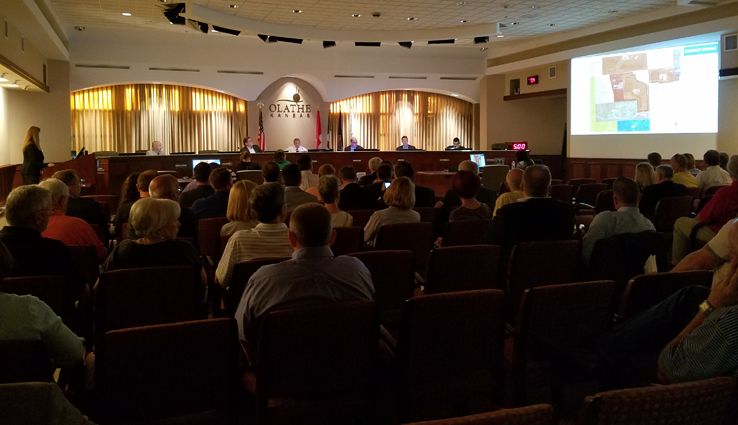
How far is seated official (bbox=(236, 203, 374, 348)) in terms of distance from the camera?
2.48 meters

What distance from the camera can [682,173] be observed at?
7.68m

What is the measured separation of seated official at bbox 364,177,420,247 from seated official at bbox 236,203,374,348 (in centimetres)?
216

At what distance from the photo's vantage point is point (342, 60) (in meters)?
16.4

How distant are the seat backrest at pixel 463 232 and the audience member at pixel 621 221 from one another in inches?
32.2

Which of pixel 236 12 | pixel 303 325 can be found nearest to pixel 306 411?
pixel 303 325

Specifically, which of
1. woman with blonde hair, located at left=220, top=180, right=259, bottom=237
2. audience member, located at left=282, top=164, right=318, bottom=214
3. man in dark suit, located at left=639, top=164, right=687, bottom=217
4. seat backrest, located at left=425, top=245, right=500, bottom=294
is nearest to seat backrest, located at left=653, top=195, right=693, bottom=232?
man in dark suit, located at left=639, top=164, right=687, bottom=217

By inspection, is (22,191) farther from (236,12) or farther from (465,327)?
(236,12)

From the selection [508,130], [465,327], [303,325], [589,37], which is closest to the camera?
[303,325]

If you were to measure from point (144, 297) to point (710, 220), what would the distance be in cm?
428

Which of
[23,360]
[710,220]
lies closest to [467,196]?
[710,220]

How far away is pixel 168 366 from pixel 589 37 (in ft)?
46.6

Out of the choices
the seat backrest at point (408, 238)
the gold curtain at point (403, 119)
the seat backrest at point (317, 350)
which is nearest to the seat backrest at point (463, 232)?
the seat backrest at point (408, 238)

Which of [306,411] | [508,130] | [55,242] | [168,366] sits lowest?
[306,411]

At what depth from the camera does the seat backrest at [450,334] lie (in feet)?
7.93
